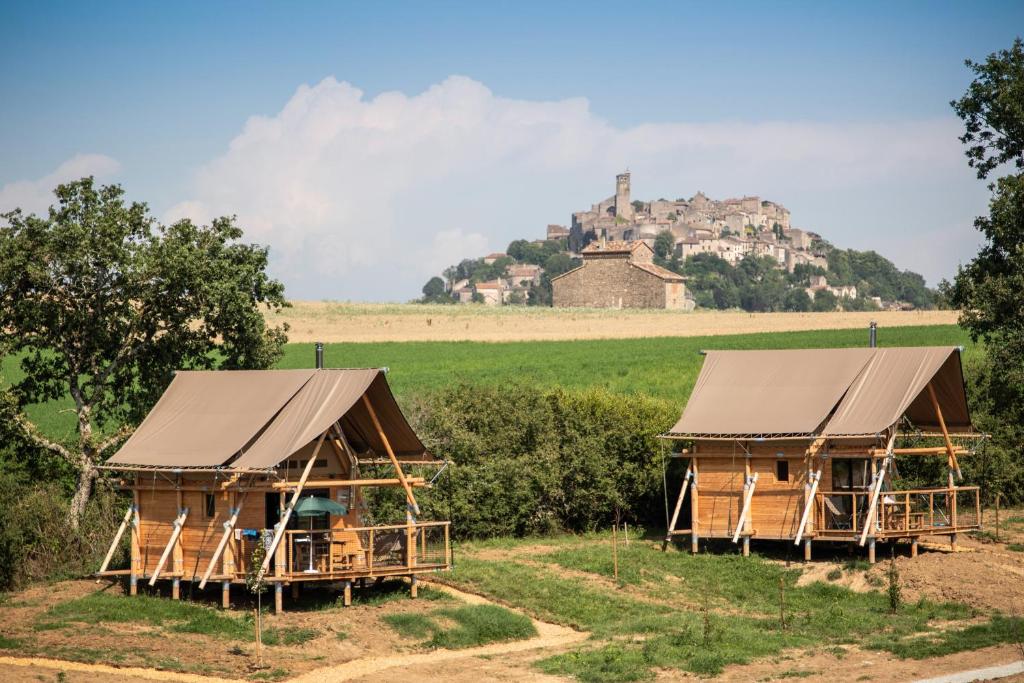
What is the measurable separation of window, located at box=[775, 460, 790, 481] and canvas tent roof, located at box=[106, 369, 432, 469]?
907 centimetres

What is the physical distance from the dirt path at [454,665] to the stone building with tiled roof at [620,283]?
104757 millimetres

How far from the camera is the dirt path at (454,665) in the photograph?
25719mm

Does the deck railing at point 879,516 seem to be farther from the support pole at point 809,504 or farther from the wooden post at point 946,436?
the wooden post at point 946,436

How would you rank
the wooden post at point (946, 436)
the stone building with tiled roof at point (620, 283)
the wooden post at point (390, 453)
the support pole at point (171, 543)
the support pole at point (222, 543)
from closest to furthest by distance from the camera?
the support pole at point (222, 543), the support pole at point (171, 543), the wooden post at point (390, 453), the wooden post at point (946, 436), the stone building with tiled roof at point (620, 283)

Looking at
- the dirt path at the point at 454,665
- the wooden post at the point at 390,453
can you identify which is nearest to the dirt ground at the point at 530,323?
the wooden post at the point at 390,453

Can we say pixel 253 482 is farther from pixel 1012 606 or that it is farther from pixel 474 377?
pixel 474 377

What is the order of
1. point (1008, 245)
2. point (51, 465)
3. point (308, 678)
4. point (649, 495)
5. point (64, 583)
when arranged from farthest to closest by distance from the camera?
point (1008, 245)
point (649, 495)
point (51, 465)
point (64, 583)
point (308, 678)

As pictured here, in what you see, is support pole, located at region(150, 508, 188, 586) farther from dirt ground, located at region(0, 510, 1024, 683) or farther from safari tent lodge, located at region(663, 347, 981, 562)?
safari tent lodge, located at region(663, 347, 981, 562)

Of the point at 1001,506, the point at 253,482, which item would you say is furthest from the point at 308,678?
the point at 1001,506

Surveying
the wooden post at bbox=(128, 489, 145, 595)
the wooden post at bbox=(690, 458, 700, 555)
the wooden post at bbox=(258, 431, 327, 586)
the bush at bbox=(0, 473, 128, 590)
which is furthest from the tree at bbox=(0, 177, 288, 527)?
the wooden post at bbox=(690, 458, 700, 555)

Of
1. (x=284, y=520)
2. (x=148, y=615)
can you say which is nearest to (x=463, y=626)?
(x=284, y=520)

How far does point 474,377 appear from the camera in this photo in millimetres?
62312

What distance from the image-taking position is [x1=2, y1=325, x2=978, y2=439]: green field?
2251 inches

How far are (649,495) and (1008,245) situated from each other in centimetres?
1436
